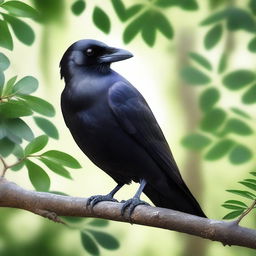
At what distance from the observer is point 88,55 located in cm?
187

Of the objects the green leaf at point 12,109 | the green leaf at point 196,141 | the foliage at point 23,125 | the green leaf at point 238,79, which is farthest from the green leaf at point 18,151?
the green leaf at point 238,79

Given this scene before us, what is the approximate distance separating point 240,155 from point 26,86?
2.58 ft

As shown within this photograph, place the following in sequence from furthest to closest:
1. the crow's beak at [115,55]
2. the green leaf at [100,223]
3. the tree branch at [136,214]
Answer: the green leaf at [100,223], the crow's beak at [115,55], the tree branch at [136,214]

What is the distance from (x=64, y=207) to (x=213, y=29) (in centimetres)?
90

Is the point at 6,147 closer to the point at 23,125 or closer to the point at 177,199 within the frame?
the point at 23,125

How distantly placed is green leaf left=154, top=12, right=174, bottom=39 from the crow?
0.99 ft

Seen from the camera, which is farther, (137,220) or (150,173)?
(150,173)

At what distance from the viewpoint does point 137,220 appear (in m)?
1.55

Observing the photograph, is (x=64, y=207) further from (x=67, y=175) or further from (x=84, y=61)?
(x=84, y=61)

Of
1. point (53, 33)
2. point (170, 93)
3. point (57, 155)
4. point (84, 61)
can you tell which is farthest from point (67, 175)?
point (170, 93)

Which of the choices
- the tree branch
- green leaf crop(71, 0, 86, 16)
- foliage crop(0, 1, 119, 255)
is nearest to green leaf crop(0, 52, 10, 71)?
foliage crop(0, 1, 119, 255)

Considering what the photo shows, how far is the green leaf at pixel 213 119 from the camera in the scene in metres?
2.16

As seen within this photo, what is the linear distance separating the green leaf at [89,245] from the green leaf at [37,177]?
274 mm

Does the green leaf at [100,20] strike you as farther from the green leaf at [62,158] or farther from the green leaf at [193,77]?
the green leaf at [62,158]
